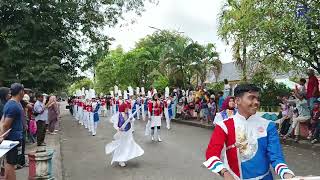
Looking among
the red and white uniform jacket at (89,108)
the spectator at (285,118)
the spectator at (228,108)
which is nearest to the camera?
the spectator at (228,108)

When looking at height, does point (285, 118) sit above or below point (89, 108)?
below

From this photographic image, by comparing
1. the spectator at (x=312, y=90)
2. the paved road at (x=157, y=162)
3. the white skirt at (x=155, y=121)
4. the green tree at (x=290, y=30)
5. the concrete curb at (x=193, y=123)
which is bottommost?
the paved road at (x=157, y=162)

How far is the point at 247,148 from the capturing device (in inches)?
143

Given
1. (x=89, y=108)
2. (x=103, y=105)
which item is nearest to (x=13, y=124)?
(x=89, y=108)

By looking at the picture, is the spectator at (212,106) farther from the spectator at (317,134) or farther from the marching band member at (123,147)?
the marching band member at (123,147)

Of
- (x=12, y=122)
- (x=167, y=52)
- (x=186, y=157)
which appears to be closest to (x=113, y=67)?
(x=167, y=52)

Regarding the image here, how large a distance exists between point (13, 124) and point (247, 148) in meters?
4.28

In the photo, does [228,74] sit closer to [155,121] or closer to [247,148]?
[155,121]

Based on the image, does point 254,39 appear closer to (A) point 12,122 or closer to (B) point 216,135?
(A) point 12,122

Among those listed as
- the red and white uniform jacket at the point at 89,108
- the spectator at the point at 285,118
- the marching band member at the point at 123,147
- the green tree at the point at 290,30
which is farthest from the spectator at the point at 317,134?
the red and white uniform jacket at the point at 89,108

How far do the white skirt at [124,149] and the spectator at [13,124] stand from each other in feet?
13.2

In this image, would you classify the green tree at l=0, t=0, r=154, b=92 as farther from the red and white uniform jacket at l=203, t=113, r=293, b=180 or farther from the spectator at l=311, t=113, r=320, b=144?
the red and white uniform jacket at l=203, t=113, r=293, b=180

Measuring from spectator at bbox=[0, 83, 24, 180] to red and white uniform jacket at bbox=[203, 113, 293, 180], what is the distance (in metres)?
3.85

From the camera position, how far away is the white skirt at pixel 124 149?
34.6 ft
